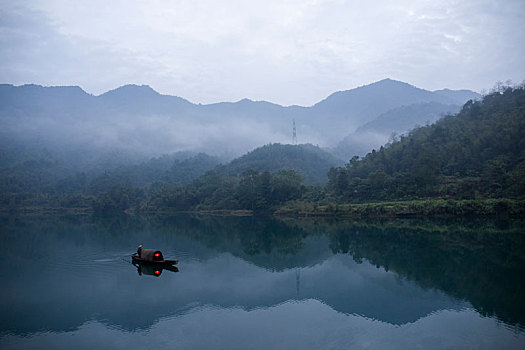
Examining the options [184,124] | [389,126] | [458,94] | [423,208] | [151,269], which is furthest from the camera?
[184,124]

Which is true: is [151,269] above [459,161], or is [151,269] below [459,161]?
below

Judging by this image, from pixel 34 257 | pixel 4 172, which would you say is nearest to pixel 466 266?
pixel 34 257

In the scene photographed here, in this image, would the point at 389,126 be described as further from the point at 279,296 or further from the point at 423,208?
the point at 279,296

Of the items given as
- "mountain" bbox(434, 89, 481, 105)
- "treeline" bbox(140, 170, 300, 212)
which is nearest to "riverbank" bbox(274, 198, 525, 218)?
"treeline" bbox(140, 170, 300, 212)

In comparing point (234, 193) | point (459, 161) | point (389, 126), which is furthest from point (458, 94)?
point (234, 193)

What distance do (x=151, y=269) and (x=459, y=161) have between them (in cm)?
3993

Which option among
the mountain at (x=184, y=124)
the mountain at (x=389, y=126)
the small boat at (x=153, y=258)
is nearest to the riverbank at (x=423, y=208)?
the small boat at (x=153, y=258)

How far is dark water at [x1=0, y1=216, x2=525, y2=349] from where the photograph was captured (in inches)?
396

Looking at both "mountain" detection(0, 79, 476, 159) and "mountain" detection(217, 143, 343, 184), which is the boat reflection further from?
"mountain" detection(0, 79, 476, 159)

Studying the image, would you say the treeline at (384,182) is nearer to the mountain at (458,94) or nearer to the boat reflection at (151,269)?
the boat reflection at (151,269)

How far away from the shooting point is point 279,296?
14.1m

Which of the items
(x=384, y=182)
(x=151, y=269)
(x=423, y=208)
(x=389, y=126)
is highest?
(x=389, y=126)

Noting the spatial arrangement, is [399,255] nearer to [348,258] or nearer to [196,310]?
[348,258]

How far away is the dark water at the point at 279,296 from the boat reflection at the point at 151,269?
0.58 feet
